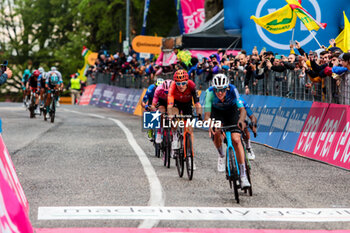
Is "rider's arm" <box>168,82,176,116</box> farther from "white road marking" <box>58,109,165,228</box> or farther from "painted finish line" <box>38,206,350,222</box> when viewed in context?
"painted finish line" <box>38,206,350,222</box>

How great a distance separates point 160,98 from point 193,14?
20.8m

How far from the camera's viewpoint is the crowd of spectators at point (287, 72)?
15.3m

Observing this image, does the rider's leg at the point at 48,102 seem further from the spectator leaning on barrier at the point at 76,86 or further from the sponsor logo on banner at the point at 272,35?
the spectator leaning on barrier at the point at 76,86

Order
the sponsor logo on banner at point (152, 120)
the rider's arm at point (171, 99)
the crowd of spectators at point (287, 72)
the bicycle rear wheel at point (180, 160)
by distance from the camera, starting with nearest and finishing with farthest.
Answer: the bicycle rear wheel at point (180, 160)
the rider's arm at point (171, 99)
the sponsor logo on banner at point (152, 120)
the crowd of spectators at point (287, 72)

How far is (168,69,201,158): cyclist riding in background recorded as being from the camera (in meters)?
12.4

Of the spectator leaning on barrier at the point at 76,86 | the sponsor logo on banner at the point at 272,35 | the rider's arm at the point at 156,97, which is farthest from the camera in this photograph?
the spectator leaning on barrier at the point at 76,86

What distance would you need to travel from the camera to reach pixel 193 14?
34781 millimetres

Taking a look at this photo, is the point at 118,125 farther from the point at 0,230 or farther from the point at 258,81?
the point at 0,230

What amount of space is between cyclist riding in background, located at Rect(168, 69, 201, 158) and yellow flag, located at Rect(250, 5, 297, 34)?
21.2 feet

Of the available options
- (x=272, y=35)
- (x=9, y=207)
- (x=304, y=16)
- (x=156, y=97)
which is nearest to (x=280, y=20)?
(x=304, y=16)

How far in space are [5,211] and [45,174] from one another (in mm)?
5844

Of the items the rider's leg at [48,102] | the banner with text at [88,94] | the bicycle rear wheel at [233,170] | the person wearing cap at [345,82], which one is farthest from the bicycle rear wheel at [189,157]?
the banner with text at [88,94]

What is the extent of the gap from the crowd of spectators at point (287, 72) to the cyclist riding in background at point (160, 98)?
337 centimetres

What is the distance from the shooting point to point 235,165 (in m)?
9.96
